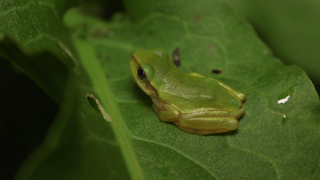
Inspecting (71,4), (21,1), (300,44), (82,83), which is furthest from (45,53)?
(300,44)

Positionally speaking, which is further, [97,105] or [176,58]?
[176,58]

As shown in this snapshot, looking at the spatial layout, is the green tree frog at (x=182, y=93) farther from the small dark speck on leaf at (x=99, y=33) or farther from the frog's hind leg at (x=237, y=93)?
the small dark speck on leaf at (x=99, y=33)

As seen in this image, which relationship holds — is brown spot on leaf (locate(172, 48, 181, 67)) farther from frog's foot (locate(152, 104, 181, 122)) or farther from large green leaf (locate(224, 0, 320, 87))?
large green leaf (locate(224, 0, 320, 87))

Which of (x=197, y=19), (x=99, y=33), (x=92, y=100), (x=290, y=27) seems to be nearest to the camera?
(x=92, y=100)

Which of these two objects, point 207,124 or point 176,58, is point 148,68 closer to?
point 176,58

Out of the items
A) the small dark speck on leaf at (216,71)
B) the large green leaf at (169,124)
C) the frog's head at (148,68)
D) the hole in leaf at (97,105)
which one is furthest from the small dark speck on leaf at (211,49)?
the hole in leaf at (97,105)

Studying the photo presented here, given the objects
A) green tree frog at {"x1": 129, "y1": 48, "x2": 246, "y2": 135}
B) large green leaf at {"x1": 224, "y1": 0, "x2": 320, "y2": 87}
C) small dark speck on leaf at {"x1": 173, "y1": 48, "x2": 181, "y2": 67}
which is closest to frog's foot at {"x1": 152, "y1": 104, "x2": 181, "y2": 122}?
green tree frog at {"x1": 129, "y1": 48, "x2": 246, "y2": 135}

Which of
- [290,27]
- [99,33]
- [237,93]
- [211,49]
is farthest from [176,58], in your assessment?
[290,27]
